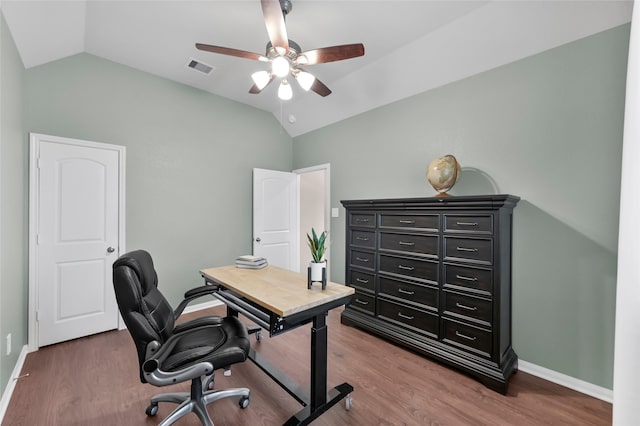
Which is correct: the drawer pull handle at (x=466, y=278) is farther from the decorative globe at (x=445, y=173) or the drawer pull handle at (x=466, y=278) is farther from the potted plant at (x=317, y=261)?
the potted plant at (x=317, y=261)

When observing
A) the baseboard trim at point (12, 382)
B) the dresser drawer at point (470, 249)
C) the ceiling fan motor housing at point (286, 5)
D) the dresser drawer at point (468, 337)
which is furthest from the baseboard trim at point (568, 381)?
the baseboard trim at point (12, 382)

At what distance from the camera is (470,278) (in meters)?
2.23

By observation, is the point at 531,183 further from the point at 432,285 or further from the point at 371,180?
the point at 371,180

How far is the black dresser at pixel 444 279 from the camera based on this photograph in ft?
6.93

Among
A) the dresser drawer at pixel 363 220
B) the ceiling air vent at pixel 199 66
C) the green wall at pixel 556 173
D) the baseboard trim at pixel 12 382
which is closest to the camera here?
the baseboard trim at pixel 12 382

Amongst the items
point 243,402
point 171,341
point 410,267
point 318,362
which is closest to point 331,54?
point 410,267

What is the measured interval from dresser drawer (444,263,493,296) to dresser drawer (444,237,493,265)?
80 mm

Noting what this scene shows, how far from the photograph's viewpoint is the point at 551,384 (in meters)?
2.12

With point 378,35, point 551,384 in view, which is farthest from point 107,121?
point 551,384

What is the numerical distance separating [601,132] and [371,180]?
213 cm

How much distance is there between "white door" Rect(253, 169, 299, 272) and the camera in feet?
13.9

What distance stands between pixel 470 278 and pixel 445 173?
0.94 m

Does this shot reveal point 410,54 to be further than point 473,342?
Yes

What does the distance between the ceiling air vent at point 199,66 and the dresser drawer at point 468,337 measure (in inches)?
144
